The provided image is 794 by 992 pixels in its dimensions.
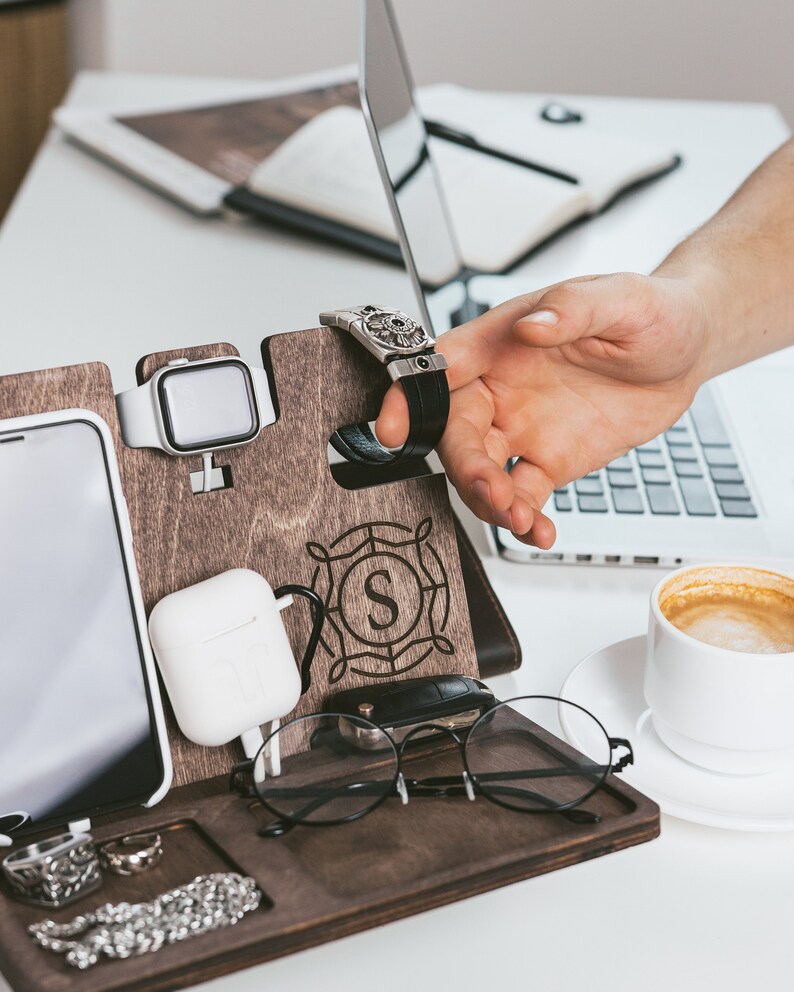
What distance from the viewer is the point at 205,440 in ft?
1.71

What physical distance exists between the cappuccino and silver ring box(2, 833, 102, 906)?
32cm

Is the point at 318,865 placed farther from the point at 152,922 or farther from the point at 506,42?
the point at 506,42

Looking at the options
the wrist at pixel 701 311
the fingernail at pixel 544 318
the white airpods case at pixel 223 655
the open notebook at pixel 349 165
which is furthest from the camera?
the open notebook at pixel 349 165

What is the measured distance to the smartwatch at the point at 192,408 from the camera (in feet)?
1.69

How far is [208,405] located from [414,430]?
0.36 feet

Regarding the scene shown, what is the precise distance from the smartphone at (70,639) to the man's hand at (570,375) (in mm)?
210

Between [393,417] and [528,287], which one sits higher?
[528,287]

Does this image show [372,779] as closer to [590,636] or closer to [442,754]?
[442,754]

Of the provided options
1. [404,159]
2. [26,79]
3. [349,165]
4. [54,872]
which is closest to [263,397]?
[54,872]

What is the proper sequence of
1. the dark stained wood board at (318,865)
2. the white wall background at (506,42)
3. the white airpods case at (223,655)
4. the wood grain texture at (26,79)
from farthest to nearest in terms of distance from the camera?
the white wall background at (506,42) < the wood grain texture at (26,79) < the white airpods case at (223,655) < the dark stained wood board at (318,865)

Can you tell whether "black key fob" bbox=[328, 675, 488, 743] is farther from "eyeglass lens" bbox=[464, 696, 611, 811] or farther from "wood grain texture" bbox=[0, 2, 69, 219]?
"wood grain texture" bbox=[0, 2, 69, 219]

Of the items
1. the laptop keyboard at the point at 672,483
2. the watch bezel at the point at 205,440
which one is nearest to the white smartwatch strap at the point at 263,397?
the watch bezel at the point at 205,440

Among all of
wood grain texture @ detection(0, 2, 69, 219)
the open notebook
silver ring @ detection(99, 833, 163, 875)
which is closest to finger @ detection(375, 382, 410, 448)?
silver ring @ detection(99, 833, 163, 875)

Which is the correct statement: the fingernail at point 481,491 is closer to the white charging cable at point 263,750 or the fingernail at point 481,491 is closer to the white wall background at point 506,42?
the white charging cable at point 263,750
